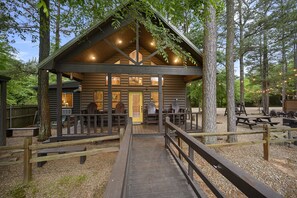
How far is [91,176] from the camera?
4.15 meters

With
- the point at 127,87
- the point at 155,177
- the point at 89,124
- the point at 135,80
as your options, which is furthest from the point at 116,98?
the point at 155,177

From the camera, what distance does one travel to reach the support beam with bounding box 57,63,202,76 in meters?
5.99

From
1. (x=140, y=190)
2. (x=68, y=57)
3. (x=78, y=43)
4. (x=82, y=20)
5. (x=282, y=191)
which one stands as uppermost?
(x=82, y=20)

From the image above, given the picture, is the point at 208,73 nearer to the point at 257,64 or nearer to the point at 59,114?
the point at 59,114

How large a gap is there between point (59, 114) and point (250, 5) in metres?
20.5

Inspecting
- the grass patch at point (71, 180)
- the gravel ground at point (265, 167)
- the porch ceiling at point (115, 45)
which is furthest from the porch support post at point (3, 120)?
the gravel ground at point (265, 167)

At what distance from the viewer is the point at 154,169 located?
355 cm

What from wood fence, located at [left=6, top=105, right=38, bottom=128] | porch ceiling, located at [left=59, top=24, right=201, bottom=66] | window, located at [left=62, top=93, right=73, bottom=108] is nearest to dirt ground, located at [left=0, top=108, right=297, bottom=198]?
porch ceiling, located at [left=59, top=24, right=201, bottom=66]

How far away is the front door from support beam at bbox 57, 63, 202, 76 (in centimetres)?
408

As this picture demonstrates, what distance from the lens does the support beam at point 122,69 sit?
19.7 ft

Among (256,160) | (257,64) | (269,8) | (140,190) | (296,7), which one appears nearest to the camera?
(140,190)

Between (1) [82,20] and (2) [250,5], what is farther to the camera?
(2) [250,5]

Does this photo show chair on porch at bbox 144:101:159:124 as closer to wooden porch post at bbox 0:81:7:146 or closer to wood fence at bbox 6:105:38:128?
wooden porch post at bbox 0:81:7:146

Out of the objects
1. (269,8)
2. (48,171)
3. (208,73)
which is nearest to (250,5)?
(269,8)
